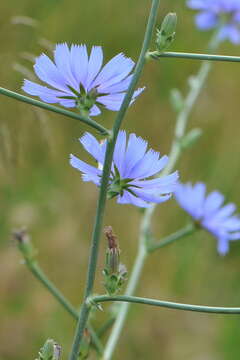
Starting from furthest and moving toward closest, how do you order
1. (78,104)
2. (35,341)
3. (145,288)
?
(145,288), (35,341), (78,104)

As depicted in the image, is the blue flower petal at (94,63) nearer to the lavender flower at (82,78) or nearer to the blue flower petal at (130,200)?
the lavender flower at (82,78)

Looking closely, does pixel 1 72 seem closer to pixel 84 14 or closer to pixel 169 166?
pixel 169 166

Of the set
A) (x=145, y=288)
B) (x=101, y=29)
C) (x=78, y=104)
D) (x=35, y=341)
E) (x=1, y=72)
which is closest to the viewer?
(x=78, y=104)

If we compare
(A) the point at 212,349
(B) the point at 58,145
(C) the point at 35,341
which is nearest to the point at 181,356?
(A) the point at 212,349

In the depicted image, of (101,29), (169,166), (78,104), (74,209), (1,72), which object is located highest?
(101,29)

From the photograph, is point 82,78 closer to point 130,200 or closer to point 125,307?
point 130,200

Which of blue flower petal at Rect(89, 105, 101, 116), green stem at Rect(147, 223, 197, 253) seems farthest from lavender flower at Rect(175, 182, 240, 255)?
blue flower petal at Rect(89, 105, 101, 116)

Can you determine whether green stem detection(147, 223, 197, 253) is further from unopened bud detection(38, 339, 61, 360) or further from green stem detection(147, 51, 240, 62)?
green stem detection(147, 51, 240, 62)

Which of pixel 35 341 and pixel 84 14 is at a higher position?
pixel 84 14
